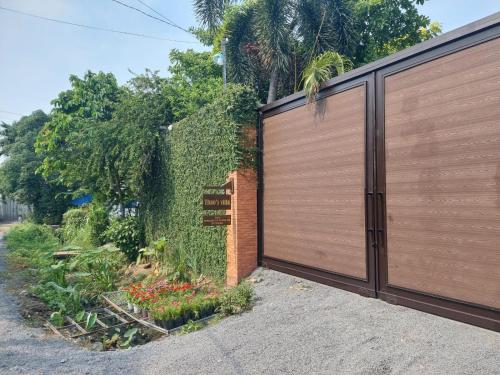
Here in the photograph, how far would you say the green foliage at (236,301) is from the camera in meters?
5.52

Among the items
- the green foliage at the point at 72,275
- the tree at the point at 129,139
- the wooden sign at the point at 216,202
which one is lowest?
the green foliage at the point at 72,275

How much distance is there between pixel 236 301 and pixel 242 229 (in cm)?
178

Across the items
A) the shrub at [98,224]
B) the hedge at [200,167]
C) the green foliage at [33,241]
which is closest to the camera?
the hedge at [200,167]

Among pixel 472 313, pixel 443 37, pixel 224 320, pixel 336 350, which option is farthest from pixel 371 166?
pixel 224 320

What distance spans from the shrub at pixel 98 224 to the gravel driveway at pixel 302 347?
26.2 feet

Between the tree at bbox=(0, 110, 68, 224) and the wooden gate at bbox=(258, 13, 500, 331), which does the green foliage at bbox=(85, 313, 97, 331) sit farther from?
the tree at bbox=(0, 110, 68, 224)

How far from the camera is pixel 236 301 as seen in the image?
18.3 ft

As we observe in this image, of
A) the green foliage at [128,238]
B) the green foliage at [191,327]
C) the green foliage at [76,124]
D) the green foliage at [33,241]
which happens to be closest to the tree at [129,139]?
the green foliage at [76,124]

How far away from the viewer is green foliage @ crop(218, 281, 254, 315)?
18.1 ft

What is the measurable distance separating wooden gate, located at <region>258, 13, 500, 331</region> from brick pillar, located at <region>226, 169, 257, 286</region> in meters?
0.86

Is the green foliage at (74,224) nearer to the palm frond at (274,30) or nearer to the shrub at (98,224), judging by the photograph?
the shrub at (98,224)

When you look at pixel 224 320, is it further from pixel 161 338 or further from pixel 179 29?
pixel 179 29

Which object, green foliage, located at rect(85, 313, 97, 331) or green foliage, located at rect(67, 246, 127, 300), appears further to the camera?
green foliage, located at rect(67, 246, 127, 300)

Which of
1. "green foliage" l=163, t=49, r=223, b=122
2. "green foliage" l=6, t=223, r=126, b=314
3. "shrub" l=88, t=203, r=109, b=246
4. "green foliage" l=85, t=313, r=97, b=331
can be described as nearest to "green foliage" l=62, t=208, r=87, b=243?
"shrub" l=88, t=203, r=109, b=246
